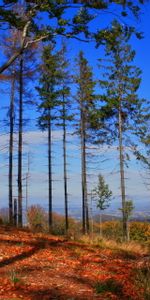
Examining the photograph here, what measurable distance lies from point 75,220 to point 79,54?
2963cm

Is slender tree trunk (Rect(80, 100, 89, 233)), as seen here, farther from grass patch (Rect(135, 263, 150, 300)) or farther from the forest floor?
grass patch (Rect(135, 263, 150, 300))

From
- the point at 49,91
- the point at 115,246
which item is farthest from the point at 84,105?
the point at 115,246

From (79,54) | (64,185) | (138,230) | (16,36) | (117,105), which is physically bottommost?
(138,230)

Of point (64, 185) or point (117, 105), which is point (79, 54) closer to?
point (117, 105)

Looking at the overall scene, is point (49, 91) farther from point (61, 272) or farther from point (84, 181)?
point (61, 272)

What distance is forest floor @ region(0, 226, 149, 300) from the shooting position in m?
8.22

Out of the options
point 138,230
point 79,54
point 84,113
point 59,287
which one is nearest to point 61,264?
point 59,287

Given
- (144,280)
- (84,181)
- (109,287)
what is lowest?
(109,287)

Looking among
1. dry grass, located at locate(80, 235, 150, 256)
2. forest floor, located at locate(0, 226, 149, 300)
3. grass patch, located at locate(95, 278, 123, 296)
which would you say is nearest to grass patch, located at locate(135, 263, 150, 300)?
forest floor, located at locate(0, 226, 149, 300)

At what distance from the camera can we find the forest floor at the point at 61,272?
8219 millimetres

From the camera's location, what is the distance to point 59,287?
8719 millimetres

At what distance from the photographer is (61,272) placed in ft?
33.8

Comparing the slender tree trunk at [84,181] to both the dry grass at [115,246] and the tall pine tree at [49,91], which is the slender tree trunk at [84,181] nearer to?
the tall pine tree at [49,91]

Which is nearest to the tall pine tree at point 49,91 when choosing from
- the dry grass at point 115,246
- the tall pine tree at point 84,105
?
the tall pine tree at point 84,105
